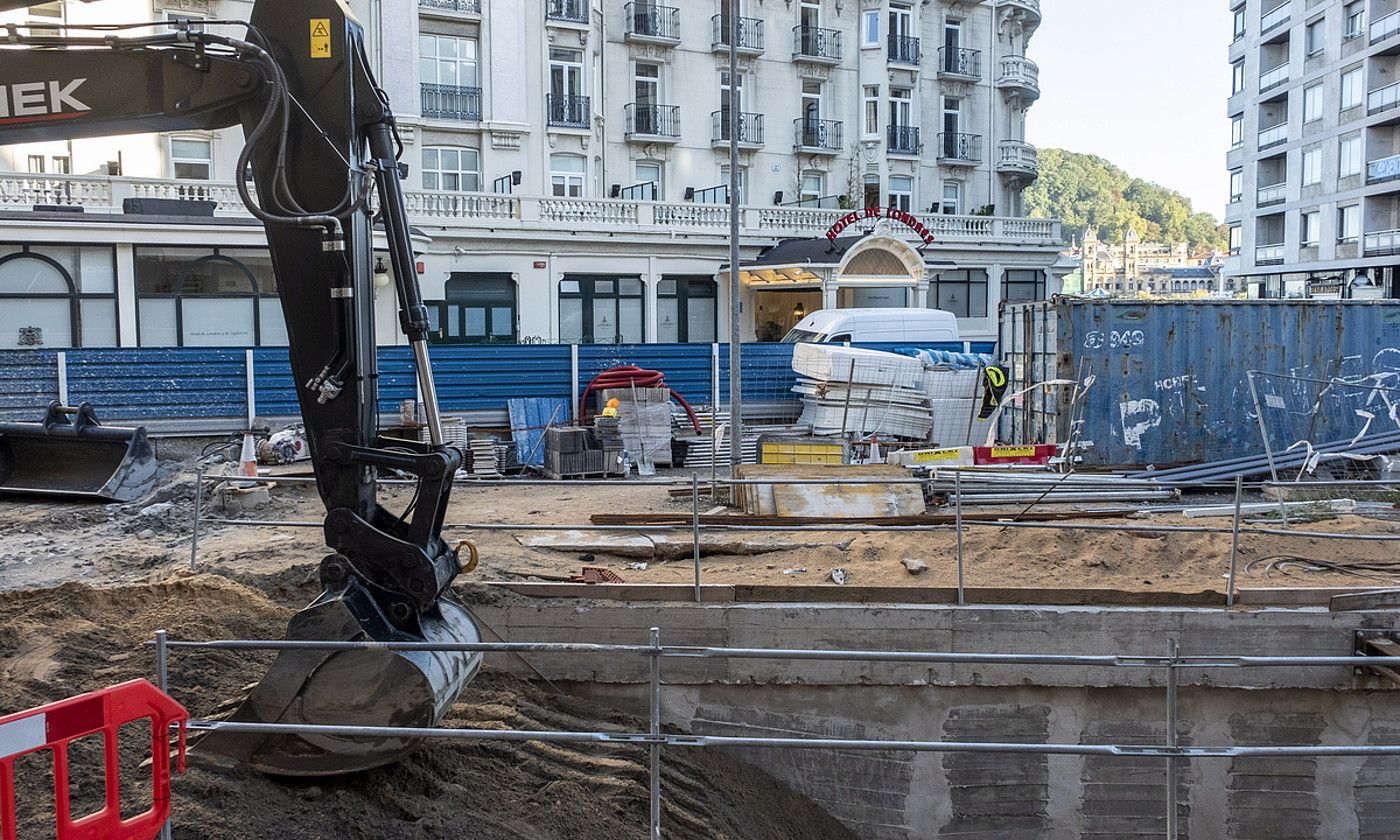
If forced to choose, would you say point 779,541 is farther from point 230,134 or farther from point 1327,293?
point 1327,293

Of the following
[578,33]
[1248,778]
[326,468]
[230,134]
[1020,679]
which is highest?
[578,33]

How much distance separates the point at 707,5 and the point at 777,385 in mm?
20240

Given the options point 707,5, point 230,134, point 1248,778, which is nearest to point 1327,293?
point 707,5

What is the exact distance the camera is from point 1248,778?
11.4 m

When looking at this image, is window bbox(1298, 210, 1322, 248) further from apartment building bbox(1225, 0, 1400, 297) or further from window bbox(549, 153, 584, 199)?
window bbox(549, 153, 584, 199)

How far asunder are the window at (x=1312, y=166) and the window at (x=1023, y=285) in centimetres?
2161

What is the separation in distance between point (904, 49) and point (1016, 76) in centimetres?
531

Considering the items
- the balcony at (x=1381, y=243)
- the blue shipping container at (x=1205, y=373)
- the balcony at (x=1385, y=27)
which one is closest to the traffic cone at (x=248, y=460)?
the blue shipping container at (x=1205, y=373)

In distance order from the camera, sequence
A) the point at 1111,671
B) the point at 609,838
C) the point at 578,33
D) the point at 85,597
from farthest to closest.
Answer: the point at 578,33 < the point at 1111,671 < the point at 85,597 < the point at 609,838

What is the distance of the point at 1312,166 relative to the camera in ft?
188

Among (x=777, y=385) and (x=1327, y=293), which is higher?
(x=1327, y=293)

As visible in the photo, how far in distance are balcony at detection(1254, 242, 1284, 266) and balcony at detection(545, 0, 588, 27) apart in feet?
132

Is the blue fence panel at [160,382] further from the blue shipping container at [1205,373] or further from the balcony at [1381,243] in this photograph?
the balcony at [1381,243]

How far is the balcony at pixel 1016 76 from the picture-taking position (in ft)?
154
